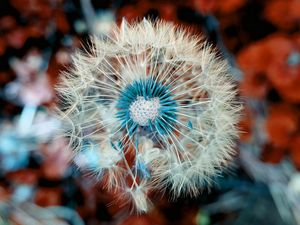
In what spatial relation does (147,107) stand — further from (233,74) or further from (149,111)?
(233,74)

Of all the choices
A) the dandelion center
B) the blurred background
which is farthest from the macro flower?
the blurred background

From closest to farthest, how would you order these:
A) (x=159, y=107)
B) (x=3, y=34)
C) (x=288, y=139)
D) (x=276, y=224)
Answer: (x=159, y=107)
(x=276, y=224)
(x=288, y=139)
(x=3, y=34)

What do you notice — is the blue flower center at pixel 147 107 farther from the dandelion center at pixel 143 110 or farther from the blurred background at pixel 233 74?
the blurred background at pixel 233 74

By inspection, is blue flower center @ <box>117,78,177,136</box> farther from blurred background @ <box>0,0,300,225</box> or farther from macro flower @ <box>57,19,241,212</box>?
blurred background @ <box>0,0,300,225</box>

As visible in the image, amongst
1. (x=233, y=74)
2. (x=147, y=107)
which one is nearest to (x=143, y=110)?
(x=147, y=107)

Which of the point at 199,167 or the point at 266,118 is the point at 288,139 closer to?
the point at 266,118

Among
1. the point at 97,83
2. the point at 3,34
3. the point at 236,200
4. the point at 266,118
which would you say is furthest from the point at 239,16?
the point at 97,83

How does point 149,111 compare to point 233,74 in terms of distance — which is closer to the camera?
point 149,111
